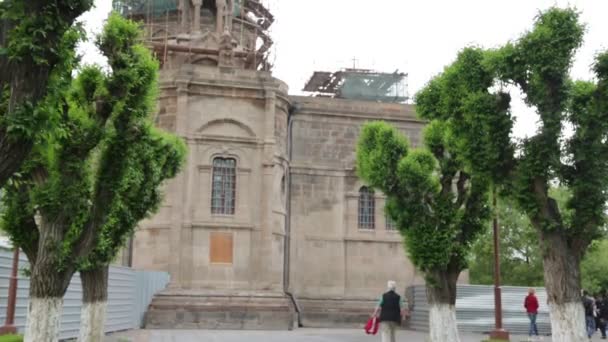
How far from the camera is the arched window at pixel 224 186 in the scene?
946 inches

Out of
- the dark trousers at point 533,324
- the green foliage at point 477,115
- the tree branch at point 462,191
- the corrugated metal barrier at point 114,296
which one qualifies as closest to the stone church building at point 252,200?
the corrugated metal barrier at point 114,296

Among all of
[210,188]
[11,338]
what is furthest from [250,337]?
[11,338]

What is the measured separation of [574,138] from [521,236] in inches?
1155

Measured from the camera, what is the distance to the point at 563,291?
11.8 m

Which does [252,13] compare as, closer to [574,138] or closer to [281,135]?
[281,135]

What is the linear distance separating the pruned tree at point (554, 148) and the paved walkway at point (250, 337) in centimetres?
747

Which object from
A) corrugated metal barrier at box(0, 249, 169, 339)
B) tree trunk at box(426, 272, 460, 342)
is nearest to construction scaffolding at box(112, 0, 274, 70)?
corrugated metal barrier at box(0, 249, 169, 339)

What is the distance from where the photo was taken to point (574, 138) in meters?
12.4

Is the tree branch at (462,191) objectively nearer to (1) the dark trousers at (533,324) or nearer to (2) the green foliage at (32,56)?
(1) the dark trousers at (533,324)

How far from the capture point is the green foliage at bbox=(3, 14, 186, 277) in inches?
452

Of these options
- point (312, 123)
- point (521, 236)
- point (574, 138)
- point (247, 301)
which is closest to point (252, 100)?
point (312, 123)

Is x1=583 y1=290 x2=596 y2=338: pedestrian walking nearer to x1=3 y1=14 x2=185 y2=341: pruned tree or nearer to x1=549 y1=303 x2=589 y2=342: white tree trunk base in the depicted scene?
x1=549 y1=303 x2=589 y2=342: white tree trunk base

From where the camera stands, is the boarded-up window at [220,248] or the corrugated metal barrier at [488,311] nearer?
the corrugated metal barrier at [488,311]

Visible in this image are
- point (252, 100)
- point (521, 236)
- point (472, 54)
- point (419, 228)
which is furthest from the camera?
point (521, 236)
